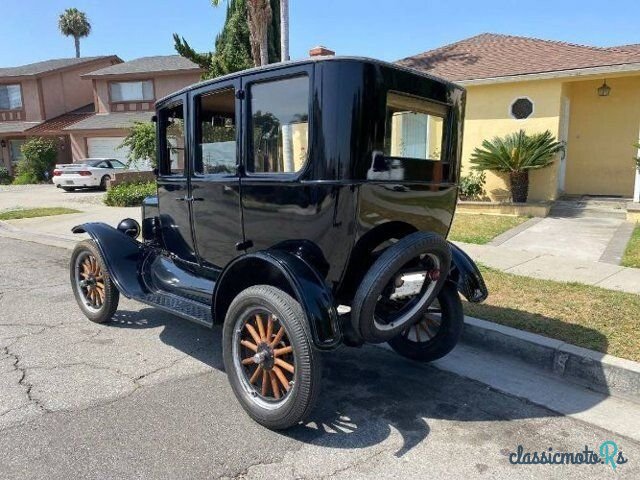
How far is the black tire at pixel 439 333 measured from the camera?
12.4 ft

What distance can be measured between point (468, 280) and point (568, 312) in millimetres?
1494

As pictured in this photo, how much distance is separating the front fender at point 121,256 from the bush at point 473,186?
8629 millimetres

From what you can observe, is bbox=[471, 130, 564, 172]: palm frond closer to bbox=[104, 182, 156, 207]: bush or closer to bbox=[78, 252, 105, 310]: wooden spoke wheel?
bbox=[78, 252, 105, 310]: wooden spoke wheel

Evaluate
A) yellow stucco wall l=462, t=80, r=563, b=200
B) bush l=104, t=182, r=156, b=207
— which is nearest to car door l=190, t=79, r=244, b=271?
yellow stucco wall l=462, t=80, r=563, b=200

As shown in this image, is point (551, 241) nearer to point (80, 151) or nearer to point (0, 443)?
point (0, 443)

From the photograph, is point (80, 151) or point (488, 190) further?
point (80, 151)

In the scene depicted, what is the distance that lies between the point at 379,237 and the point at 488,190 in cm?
938

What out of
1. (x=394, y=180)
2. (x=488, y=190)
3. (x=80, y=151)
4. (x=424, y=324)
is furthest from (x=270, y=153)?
(x=80, y=151)

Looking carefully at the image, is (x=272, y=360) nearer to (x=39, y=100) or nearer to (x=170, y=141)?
(x=170, y=141)

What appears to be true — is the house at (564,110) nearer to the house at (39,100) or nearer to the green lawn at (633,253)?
the green lawn at (633,253)

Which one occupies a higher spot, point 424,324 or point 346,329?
point 346,329

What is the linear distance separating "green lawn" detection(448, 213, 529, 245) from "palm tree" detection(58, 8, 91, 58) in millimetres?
58015

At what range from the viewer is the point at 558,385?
3.55m

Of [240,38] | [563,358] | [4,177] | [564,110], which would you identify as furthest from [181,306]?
[4,177]
